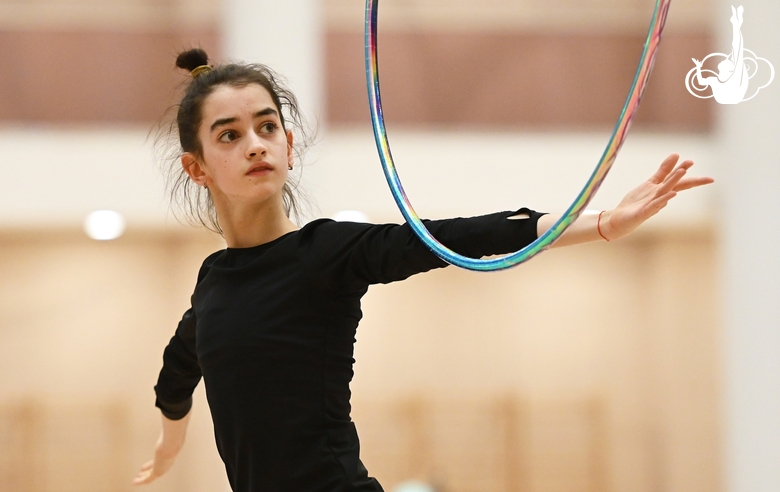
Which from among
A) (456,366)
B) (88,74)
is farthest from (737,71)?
(88,74)

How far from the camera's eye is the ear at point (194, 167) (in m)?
1.81

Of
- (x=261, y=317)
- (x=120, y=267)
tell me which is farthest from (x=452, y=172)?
(x=261, y=317)

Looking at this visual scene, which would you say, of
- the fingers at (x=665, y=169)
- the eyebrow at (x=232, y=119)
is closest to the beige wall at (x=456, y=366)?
the eyebrow at (x=232, y=119)

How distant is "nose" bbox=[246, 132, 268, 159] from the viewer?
168 centimetres

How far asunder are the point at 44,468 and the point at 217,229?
552cm

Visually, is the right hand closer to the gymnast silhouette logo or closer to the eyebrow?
the eyebrow

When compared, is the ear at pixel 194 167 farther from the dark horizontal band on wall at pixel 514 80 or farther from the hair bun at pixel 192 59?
the dark horizontal band on wall at pixel 514 80

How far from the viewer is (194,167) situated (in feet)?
5.95

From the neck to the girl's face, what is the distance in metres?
0.02

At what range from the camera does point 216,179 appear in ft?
5.74

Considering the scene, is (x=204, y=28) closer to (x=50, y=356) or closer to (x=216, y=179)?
(x=50, y=356)

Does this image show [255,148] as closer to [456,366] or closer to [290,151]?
[290,151]

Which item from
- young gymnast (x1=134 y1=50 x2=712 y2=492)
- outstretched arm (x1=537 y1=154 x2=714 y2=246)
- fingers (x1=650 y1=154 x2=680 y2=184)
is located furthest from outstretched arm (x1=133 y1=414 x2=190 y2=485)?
fingers (x1=650 y1=154 x2=680 y2=184)

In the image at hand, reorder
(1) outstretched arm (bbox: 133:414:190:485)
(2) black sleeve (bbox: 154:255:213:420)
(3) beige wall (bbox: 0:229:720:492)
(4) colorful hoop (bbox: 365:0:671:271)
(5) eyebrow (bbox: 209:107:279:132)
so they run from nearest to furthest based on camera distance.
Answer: (4) colorful hoop (bbox: 365:0:671:271), (5) eyebrow (bbox: 209:107:279:132), (2) black sleeve (bbox: 154:255:213:420), (1) outstretched arm (bbox: 133:414:190:485), (3) beige wall (bbox: 0:229:720:492)
